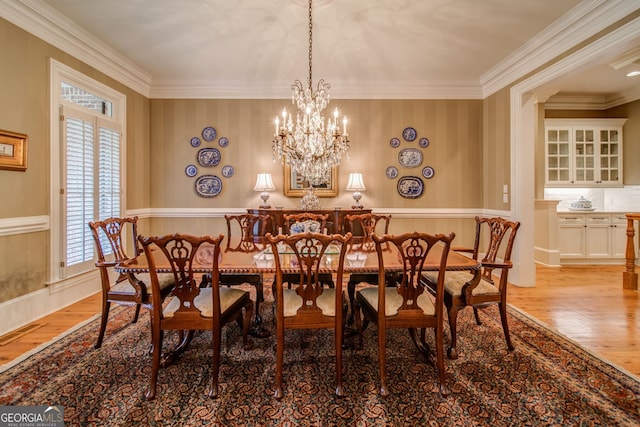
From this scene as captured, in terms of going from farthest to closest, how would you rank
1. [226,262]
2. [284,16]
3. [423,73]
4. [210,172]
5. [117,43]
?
[210,172], [423,73], [117,43], [284,16], [226,262]

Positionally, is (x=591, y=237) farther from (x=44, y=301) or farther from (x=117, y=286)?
(x=44, y=301)

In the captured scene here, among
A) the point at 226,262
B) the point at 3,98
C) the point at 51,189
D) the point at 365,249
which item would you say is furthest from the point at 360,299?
the point at 3,98

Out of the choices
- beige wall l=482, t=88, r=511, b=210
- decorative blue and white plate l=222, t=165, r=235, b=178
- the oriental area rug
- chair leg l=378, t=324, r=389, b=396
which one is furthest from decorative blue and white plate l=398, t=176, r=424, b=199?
chair leg l=378, t=324, r=389, b=396

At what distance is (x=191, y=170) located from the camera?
4711 millimetres

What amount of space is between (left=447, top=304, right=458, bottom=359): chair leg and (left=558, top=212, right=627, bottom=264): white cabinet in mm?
4119

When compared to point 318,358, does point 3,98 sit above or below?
above

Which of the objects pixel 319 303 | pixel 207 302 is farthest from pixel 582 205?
pixel 207 302

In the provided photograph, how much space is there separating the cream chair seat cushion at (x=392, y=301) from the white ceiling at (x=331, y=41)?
8.74ft

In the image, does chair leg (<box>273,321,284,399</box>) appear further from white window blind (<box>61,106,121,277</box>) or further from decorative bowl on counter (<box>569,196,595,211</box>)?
decorative bowl on counter (<box>569,196,595,211</box>)

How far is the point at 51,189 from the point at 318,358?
3233 millimetres

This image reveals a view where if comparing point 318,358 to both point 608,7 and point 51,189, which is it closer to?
point 51,189

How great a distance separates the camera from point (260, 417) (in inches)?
62.8

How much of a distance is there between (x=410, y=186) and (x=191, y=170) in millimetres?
3595

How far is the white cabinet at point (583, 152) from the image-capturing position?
203 inches
